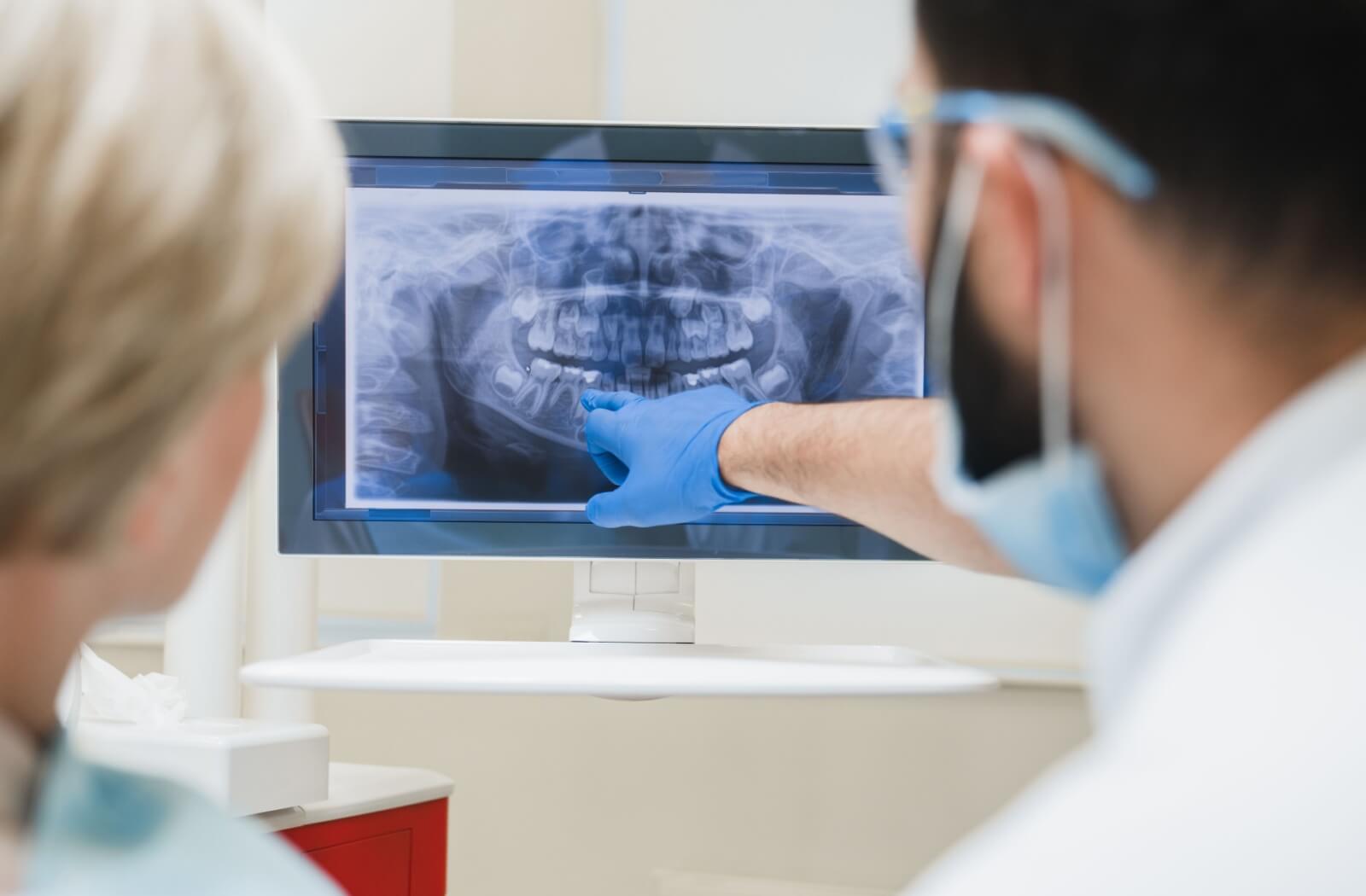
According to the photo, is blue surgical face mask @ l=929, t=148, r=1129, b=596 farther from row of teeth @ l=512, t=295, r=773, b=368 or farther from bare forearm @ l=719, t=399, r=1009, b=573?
row of teeth @ l=512, t=295, r=773, b=368

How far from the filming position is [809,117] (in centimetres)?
170

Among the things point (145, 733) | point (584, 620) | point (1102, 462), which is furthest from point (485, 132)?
point (1102, 462)

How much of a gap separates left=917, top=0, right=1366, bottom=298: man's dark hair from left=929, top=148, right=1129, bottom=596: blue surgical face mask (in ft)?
0.16

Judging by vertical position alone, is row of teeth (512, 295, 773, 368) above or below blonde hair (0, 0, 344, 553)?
above

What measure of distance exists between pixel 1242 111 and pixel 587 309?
82 centimetres

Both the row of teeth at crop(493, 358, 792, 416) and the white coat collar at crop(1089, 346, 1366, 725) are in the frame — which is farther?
the row of teeth at crop(493, 358, 792, 416)

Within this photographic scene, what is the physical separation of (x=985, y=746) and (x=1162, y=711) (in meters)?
1.30

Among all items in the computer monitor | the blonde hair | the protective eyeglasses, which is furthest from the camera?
the computer monitor

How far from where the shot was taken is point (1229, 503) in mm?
502

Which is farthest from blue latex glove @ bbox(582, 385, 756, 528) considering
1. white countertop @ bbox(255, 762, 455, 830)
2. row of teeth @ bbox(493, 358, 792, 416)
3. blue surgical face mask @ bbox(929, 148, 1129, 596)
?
blue surgical face mask @ bbox(929, 148, 1129, 596)

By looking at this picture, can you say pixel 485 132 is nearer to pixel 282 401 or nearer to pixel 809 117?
pixel 282 401

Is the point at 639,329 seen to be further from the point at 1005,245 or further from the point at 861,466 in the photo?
the point at 1005,245

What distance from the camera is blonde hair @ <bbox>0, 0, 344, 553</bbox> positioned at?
15.6 inches

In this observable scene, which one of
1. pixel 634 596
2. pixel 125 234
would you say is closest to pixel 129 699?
pixel 634 596
